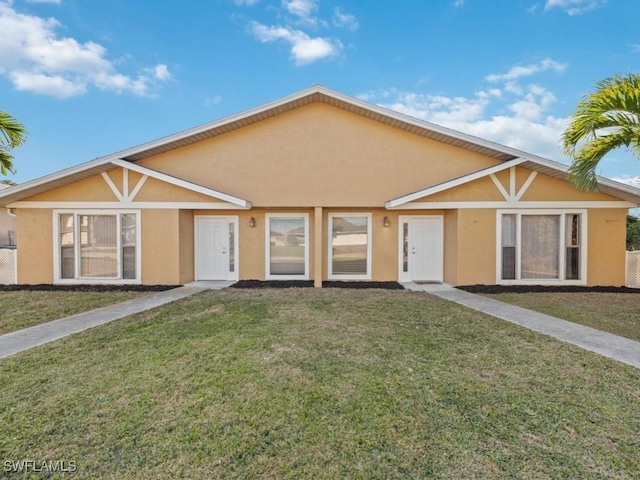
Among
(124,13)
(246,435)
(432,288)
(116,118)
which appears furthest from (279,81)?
(246,435)

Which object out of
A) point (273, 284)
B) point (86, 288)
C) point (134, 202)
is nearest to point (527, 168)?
point (273, 284)

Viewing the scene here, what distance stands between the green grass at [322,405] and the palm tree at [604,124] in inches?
202

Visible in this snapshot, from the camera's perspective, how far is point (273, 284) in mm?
11477

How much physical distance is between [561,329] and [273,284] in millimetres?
8238

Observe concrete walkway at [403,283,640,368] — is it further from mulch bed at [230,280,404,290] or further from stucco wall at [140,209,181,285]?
stucco wall at [140,209,181,285]

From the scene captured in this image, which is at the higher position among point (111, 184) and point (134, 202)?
point (111, 184)

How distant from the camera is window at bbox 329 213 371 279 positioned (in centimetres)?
1218

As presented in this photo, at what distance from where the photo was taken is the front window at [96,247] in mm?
11297

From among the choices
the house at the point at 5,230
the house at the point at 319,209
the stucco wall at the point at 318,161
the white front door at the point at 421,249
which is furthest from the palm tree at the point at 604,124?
the house at the point at 5,230

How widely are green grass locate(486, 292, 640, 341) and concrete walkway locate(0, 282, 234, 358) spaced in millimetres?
9544

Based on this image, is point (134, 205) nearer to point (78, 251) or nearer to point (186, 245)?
point (186, 245)

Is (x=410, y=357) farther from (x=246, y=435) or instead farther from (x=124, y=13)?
(x=124, y=13)

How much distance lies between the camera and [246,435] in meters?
2.99

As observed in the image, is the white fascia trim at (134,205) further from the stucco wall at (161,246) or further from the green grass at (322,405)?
the green grass at (322,405)
